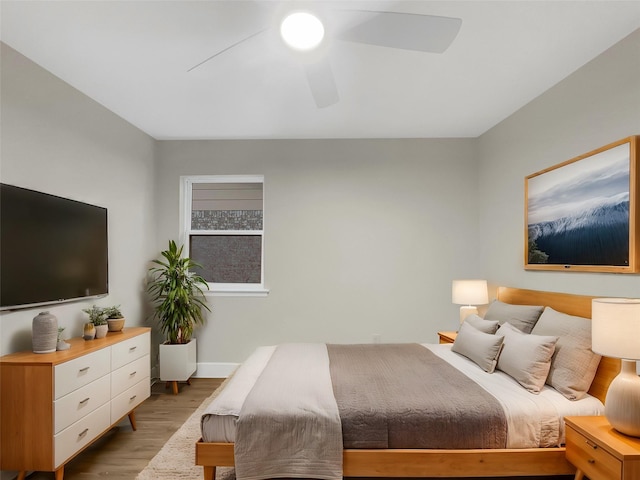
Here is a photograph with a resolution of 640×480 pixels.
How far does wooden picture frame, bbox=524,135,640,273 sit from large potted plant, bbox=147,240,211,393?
3306 mm

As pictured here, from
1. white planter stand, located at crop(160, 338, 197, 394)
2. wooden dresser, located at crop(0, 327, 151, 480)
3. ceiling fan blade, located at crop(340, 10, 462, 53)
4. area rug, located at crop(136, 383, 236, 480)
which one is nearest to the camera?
ceiling fan blade, located at crop(340, 10, 462, 53)

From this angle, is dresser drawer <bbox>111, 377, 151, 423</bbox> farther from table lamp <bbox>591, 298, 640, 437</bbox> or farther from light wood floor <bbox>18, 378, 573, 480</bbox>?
table lamp <bbox>591, 298, 640, 437</bbox>

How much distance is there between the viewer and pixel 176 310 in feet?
13.7

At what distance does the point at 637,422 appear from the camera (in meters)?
1.82

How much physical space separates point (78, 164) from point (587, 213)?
12.3 ft

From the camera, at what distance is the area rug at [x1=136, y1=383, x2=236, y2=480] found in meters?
2.46

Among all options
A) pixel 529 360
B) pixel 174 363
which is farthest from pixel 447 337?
pixel 174 363

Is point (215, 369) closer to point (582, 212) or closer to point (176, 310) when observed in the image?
point (176, 310)

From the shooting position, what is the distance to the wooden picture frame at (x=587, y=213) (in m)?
2.34

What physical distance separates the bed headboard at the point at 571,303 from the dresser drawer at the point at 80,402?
3.08 meters

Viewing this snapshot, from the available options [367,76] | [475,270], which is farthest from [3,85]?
[475,270]

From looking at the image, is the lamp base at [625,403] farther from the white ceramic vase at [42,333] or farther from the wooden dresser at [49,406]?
the white ceramic vase at [42,333]

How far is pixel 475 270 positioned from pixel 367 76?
261 cm

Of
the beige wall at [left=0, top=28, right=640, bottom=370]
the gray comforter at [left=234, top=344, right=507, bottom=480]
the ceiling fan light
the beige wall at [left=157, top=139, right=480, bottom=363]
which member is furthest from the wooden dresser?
the ceiling fan light
